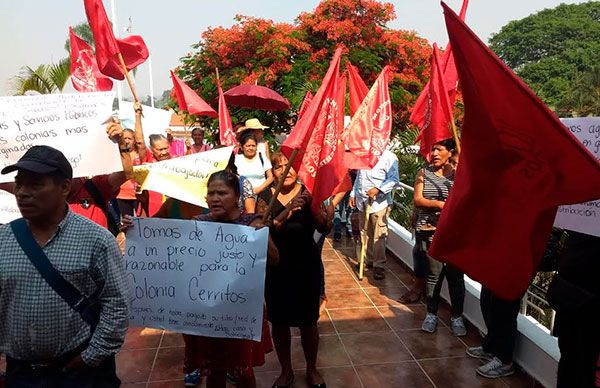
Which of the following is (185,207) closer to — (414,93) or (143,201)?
(143,201)

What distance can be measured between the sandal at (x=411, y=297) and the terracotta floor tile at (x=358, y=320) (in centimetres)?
39

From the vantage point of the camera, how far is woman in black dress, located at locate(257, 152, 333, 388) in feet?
11.0

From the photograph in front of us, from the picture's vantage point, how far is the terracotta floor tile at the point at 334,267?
252 inches

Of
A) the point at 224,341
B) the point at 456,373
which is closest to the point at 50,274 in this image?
the point at 224,341

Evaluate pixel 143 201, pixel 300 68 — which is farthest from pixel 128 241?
pixel 300 68

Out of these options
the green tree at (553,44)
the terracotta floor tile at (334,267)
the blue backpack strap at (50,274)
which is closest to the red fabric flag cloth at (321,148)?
the blue backpack strap at (50,274)

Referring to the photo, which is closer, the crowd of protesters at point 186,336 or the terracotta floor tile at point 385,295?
the crowd of protesters at point 186,336

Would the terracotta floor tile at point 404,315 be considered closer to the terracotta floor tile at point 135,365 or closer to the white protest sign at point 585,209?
A: the terracotta floor tile at point 135,365

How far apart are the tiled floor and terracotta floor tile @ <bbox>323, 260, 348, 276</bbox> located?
869mm

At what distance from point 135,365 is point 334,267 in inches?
126

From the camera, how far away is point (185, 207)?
3.45 m

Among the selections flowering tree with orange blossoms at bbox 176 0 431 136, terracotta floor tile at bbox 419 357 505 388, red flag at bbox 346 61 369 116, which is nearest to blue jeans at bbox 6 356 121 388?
terracotta floor tile at bbox 419 357 505 388

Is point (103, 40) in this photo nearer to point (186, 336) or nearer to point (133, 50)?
point (133, 50)

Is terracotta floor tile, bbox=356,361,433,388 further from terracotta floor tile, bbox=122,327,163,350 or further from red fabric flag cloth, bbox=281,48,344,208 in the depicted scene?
terracotta floor tile, bbox=122,327,163,350
